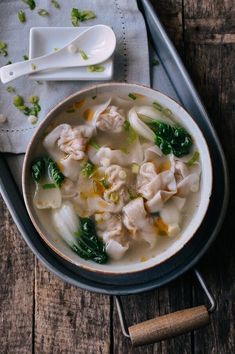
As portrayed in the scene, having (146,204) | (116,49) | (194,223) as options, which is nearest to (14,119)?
(116,49)

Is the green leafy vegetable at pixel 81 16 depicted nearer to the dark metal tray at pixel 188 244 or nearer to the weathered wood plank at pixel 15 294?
the dark metal tray at pixel 188 244

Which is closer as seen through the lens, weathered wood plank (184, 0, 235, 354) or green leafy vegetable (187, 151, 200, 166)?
green leafy vegetable (187, 151, 200, 166)

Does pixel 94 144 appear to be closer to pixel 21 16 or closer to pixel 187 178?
pixel 187 178

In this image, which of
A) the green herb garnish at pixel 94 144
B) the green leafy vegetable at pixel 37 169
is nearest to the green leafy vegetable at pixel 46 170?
the green leafy vegetable at pixel 37 169

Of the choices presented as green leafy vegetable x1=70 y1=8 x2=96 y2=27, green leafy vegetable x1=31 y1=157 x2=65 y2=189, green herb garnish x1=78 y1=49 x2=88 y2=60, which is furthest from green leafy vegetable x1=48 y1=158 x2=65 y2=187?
green leafy vegetable x1=70 y1=8 x2=96 y2=27

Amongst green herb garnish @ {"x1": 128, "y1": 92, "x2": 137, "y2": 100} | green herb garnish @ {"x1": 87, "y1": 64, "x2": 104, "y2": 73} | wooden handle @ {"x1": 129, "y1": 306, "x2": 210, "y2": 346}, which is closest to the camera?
wooden handle @ {"x1": 129, "y1": 306, "x2": 210, "y2": 346}

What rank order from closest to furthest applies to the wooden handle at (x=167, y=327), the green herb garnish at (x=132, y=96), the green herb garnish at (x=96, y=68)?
the wooden handle at (x=167, y=327) → the green herb garnish at (x=132, y=96) → the green herb garnish at (x=96, y=68)

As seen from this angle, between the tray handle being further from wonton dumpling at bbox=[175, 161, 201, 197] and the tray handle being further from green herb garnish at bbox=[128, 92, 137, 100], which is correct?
green herb garnish at bbox=[128, 92, 137, 100]
